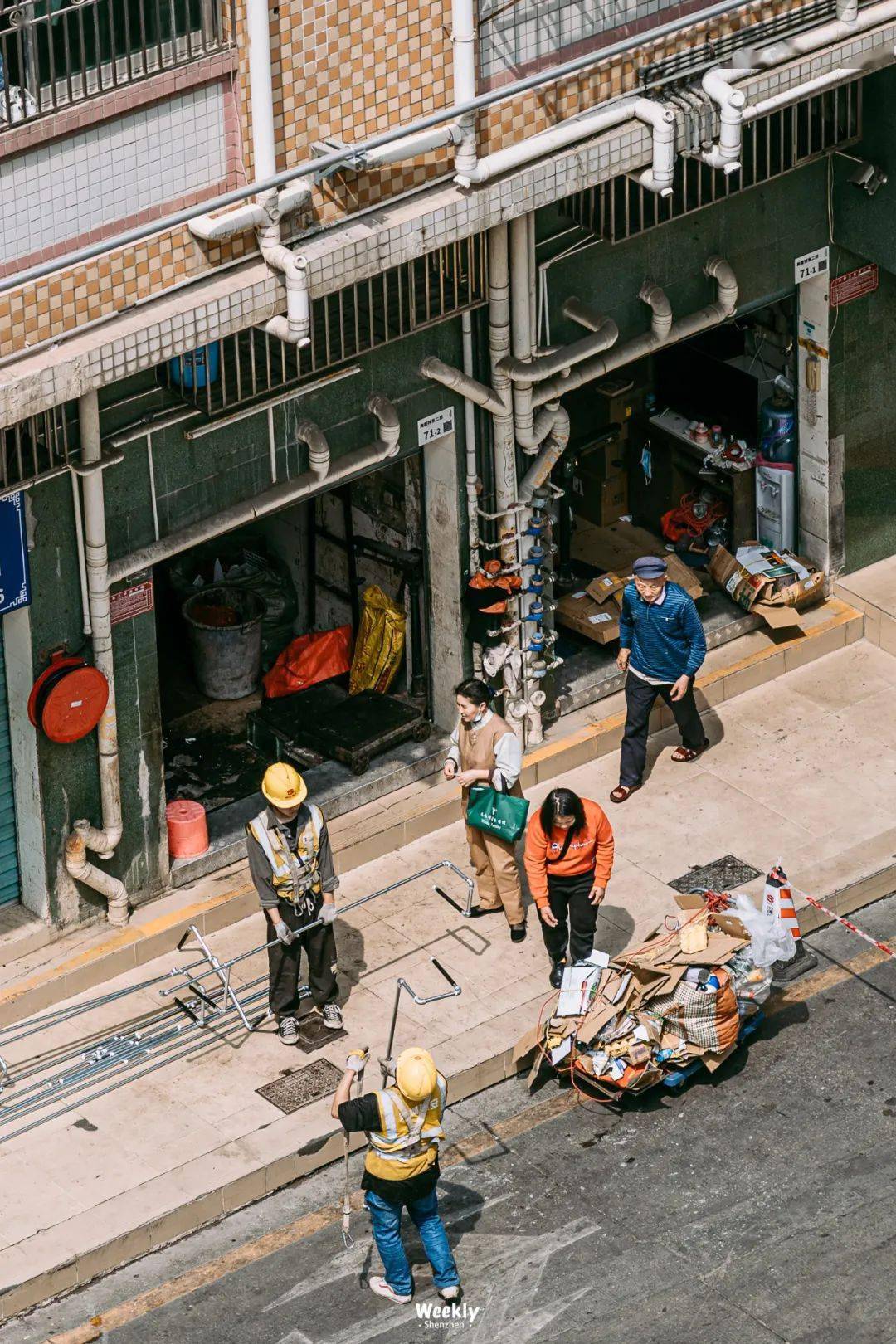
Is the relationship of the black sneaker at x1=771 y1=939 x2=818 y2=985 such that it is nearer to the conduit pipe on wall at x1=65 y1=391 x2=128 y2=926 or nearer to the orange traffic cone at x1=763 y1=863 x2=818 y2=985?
the orange traffic cone at x1=763 y1=863 x2=818 y2=985

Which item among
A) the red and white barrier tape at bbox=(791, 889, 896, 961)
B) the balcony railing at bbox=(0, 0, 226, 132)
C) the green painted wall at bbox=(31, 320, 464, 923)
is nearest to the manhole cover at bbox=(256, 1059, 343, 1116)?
the green painted wall at bbox=(31, 320, 464, 923)

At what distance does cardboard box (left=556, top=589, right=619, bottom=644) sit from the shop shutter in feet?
15.6

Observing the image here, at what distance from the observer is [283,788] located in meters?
16.1

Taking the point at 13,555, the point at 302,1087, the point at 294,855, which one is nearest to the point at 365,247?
the point at 13,555

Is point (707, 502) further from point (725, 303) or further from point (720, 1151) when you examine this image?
point (720, 1151)

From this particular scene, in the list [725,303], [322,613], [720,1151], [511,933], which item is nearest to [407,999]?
[511,933]

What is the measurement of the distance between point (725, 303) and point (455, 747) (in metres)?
3.96

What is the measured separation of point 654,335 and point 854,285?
1987 millimetres

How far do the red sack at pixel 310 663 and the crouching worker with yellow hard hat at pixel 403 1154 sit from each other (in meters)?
5.77

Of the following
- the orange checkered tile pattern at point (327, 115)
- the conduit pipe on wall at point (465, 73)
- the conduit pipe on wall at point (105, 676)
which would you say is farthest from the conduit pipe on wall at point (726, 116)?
the conduit pipe on wall at point (105, 676)

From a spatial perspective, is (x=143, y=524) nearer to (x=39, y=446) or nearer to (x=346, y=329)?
(x=39, y=446)

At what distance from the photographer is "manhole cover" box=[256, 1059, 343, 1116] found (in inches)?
646

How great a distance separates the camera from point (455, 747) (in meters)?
17.7

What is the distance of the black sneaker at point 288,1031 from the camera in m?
16.9
